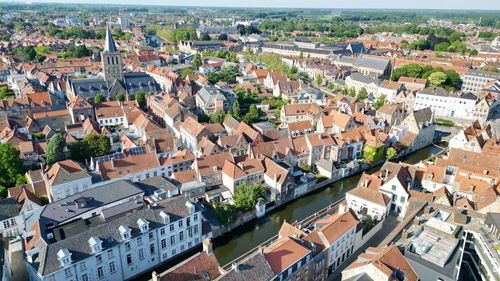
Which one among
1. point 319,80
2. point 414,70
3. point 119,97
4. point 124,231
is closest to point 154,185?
point 124,231

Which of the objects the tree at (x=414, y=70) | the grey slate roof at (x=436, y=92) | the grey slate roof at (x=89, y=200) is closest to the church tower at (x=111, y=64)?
the grey slate roof at (x=89, y=200)

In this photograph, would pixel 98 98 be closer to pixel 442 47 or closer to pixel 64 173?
pixel 64 173

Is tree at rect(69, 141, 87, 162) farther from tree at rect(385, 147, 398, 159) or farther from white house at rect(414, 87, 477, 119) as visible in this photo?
white house at rect(414, 87, 477, 119)

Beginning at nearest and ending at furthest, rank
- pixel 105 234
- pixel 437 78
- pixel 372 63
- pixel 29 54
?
pixel 105 234
pixel 437 78
pixel 372 63
pixel 29 54

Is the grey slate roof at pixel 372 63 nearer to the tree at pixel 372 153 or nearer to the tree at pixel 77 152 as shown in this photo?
the tree at pixel 372 153

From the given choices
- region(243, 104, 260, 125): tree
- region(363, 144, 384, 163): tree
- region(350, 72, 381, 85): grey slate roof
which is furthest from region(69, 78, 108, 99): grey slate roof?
region(350, 72, 381, 85): grey slate roof

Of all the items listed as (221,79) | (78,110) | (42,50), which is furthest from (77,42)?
(78,110)
